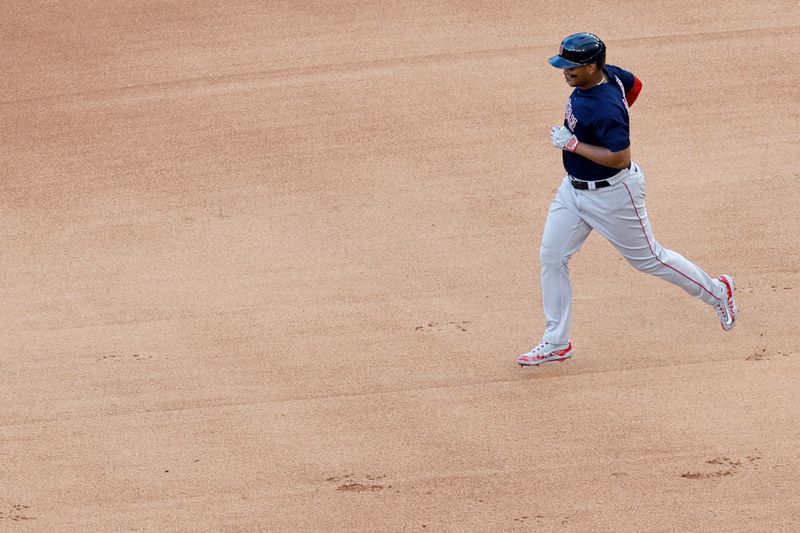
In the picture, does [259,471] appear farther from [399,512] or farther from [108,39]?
[108,39]

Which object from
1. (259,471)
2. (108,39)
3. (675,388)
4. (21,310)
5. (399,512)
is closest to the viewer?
(399,512)

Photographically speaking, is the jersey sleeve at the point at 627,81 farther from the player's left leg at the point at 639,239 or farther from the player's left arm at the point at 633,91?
the player's left leg at the point at 639,239

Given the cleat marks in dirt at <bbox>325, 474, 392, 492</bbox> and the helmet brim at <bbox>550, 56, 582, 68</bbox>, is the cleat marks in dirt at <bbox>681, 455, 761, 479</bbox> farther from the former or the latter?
the helmet brim at <bbox>550, 56, 582, 68</bbox>

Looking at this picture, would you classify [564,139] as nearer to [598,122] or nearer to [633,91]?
[598,122]

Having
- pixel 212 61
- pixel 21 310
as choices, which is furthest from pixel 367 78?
pixel 21 310

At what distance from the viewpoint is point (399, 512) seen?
235 inches

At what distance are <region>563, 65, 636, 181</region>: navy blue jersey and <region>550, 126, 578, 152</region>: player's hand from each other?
55mm

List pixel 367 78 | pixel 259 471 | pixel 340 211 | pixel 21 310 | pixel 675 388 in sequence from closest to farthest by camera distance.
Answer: pixel 259 471 < pixel 675 388 < pixel 21 310 < pixel 340 211 < pixel 367 78

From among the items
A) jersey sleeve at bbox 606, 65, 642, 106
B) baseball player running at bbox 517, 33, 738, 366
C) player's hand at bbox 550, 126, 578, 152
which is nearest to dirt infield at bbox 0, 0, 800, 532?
baseball player running at bbox 517, 33, 738, 366

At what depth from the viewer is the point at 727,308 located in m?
7.40

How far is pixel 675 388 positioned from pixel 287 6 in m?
7.71

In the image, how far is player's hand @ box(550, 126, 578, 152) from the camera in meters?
6.63

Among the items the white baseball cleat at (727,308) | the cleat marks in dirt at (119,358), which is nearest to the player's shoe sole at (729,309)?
the white baseball cleat at (727,308)

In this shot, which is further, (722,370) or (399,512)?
(722,370)
